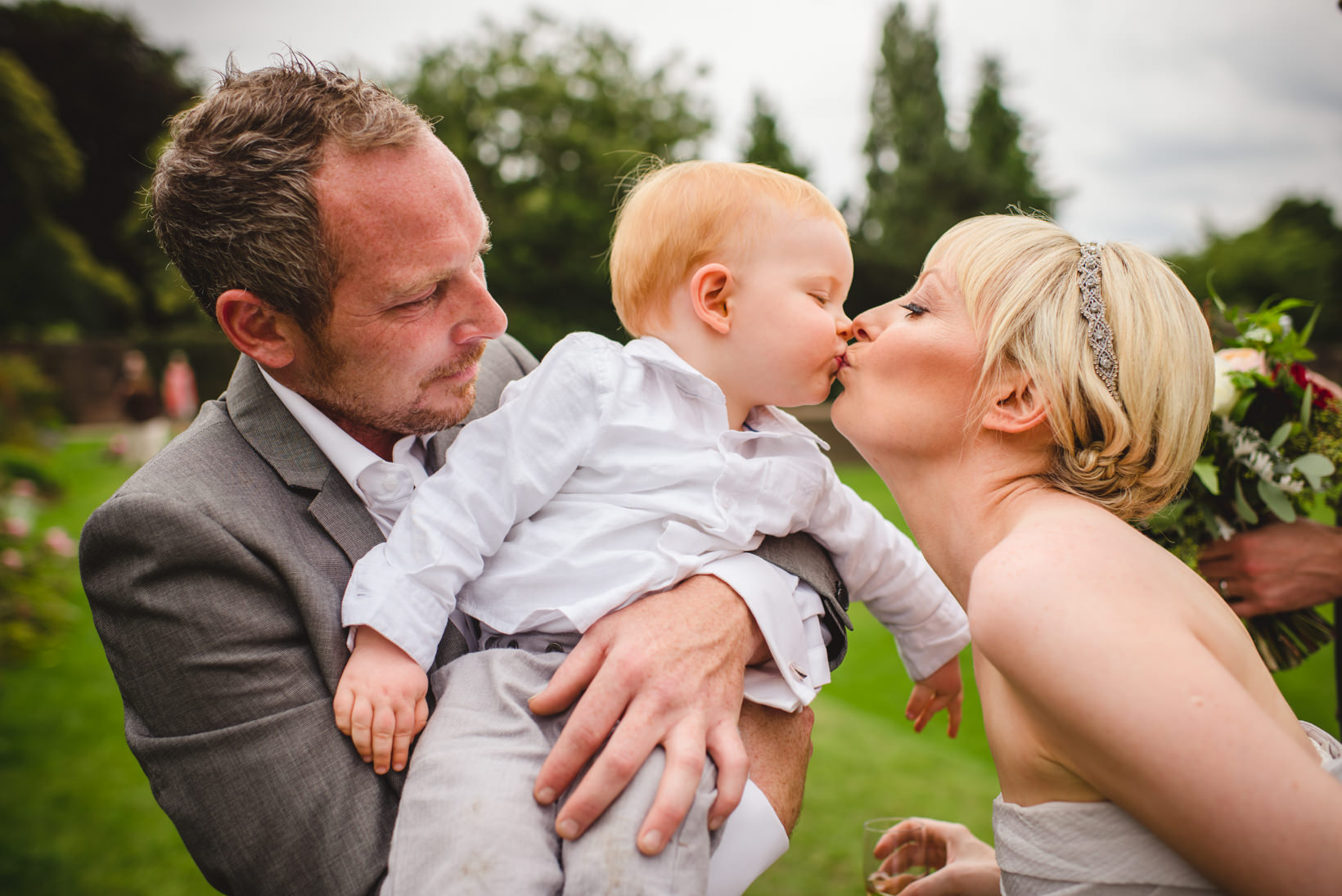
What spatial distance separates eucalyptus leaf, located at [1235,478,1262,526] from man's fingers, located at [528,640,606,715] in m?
2.10

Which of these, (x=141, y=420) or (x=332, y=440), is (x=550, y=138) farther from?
(x=332, y=440)

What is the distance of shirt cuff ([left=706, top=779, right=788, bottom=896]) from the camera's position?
175 cm

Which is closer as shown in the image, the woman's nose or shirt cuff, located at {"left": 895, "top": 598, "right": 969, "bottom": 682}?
the woman's nose

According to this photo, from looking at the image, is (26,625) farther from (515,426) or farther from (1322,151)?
(1322,151)

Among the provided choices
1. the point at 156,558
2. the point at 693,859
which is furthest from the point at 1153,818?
the point at 156,558

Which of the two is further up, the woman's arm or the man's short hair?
the man's short hair

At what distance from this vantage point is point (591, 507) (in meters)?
2.01

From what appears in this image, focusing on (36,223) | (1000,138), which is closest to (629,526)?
(36,223)

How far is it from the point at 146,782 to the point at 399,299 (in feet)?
17.5

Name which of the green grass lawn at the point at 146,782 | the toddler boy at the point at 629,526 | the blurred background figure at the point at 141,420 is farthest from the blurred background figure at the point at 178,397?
the toddler boy at the point at 629,526

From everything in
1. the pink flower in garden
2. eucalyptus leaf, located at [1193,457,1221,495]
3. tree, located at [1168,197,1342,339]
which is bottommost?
the pink flower in garden

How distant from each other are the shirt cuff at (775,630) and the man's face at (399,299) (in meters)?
0.88

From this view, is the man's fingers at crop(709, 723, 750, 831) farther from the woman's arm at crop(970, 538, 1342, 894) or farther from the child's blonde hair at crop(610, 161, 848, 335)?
the child's blonde hair at crop(610, 161, 848, 335)

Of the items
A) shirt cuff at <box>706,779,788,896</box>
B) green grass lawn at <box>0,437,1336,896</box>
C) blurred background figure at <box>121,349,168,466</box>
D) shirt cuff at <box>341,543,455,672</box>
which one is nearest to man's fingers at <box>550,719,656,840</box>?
shirt cuff at <box>706,779,788,896</box>
